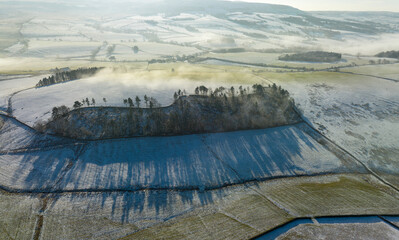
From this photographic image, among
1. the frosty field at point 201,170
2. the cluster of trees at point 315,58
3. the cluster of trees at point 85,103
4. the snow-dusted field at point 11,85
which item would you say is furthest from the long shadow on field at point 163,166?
the cluster of trees at point 315,58

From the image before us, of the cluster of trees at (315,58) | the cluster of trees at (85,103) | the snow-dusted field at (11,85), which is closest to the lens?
the cluster of trees at (85,103)

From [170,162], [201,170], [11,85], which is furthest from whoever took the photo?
[11,85]

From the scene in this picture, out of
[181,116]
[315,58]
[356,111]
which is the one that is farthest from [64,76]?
[315,58]

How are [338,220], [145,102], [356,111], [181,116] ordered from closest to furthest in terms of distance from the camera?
1. [338,220]
2. [181,116]
3. [145,102]
4. [356,111]

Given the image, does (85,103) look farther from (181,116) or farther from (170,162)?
(170,162)

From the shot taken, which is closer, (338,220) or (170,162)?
(338,220)

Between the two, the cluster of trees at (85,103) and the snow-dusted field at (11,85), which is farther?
the snow-dusted field at (11,85)

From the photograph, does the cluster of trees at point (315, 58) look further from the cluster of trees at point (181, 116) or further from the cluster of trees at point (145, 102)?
the cluster of trees at point (145, 102)

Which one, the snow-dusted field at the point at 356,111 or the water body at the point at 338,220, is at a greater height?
the snow-dusted field at the point at 356,111

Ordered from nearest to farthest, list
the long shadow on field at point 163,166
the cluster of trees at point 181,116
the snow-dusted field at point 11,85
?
the long shadow on field at point 163,166 → the cluster of trees at point 181,116 → the snow-dusted field at point 11,85

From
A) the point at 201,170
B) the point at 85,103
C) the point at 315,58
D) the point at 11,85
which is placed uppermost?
the point at 315,58

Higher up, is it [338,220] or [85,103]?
[85,103]
